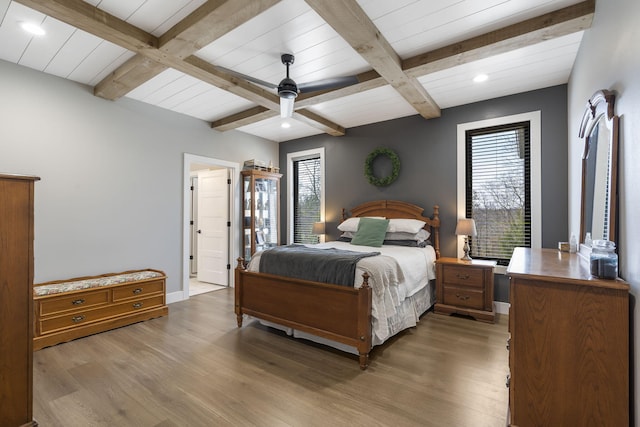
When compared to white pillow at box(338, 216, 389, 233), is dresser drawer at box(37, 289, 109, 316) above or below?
below

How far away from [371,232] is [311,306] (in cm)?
171

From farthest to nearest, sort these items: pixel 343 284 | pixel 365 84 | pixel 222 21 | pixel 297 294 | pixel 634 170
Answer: pixel 365 84 → pixel 297 294 → pixel 343 284 → pixel 222 21 → pixel 634 170

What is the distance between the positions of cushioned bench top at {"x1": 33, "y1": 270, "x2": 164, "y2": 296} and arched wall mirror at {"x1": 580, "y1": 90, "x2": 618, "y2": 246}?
417 cm

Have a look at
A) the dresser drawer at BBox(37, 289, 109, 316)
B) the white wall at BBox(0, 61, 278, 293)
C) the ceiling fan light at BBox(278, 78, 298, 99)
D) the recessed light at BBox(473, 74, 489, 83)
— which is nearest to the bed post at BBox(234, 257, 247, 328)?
the dresser drawer at BBox(37, 289, 109, 316)

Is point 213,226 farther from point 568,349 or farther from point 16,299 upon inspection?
point 568,349

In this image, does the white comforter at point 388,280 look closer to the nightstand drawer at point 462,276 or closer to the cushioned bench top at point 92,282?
the nightstand drawer at point 462,276

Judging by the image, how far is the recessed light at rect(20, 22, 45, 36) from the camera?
2.35m

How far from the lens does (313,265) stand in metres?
2.80

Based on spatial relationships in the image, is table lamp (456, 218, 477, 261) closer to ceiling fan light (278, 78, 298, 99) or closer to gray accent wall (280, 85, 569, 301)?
gray accent wall (280, 85, 569, 301)

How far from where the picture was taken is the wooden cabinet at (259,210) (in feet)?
17.1

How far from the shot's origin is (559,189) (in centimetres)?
341

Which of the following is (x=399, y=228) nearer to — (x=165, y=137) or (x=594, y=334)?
(x=594, y=334)

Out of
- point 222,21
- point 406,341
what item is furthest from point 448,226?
point 222,21

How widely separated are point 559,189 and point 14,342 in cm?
472
